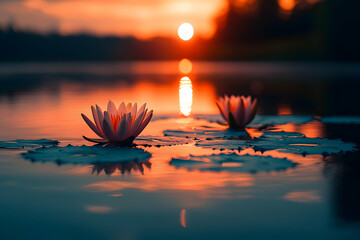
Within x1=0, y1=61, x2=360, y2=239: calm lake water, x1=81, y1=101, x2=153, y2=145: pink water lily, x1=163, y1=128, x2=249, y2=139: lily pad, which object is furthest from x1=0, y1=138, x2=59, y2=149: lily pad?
x1=163, y1=128, x2=249, y2=139: lily pad

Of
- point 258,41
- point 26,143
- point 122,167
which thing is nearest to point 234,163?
point 122,167

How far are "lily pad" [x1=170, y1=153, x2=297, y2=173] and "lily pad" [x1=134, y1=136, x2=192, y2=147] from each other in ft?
1.95

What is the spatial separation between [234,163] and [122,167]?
2.54ft

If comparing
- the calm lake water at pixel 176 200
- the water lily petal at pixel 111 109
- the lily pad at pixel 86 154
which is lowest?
the calm lake water at pixel 176 200

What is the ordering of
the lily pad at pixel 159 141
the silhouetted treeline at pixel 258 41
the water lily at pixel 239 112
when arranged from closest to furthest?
the lily pad at pixel 159 141, the water lily at pixel 239 112, the silhouetted treeline at pixel 258 41

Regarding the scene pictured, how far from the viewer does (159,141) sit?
451 cm

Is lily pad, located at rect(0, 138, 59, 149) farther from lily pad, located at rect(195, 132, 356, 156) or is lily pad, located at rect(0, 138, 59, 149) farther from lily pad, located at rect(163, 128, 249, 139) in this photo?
lily pad, located at rect(195, 132, 356, 156)

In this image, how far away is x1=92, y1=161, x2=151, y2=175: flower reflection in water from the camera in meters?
3.44

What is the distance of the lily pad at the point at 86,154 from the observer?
12.2ft

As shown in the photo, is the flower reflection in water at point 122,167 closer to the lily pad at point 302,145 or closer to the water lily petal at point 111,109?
the water lily petal at point 111,109

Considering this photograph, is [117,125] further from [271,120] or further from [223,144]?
[271,120]

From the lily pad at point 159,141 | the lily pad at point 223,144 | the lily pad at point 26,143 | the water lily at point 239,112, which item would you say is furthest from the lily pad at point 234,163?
the water lily at point 239,112

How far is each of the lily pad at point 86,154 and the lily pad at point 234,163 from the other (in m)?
0.36

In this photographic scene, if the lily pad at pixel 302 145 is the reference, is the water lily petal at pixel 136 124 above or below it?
above
